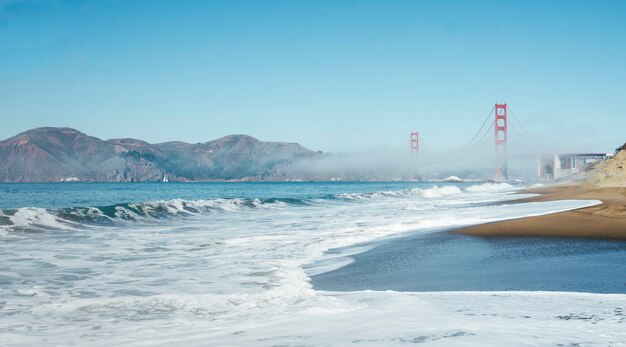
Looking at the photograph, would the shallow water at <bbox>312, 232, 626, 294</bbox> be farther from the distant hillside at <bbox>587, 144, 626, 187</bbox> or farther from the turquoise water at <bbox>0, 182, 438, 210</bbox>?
the distant hillside at <bbox>587, 144, 626, 187</bbox>

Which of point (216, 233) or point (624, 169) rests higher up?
point (624, 169)

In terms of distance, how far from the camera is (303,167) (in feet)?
614

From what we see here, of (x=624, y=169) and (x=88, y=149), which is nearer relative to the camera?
(x=624, y=169)

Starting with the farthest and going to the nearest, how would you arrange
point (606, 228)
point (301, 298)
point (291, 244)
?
point (291, 244)
point (606, 228)
point (301, 298)

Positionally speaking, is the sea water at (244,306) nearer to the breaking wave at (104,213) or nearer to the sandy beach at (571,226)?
the sandy beach at (571,226)

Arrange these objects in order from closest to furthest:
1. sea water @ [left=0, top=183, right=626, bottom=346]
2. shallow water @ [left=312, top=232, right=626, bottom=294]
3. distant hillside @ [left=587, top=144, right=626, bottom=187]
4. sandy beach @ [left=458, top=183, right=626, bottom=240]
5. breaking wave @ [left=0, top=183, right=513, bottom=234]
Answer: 1. sea water @ [left=0, top=183, right=626, bottom=346]
2. shallow water @ [left=312, top=232, right=626, bottom=294]
3. sandy beach @ [left=458, top=183, right=626, bottom=240]
4. breaking wave @ [left=0, top=183, right=513, bottom=234]
5. distant hillside @ [left=587, top=144, right=626, bottom=187]

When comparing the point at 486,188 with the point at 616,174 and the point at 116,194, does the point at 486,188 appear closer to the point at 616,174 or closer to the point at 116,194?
the point at 616,174

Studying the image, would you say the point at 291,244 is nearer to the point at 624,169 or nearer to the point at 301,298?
the point at 301,298

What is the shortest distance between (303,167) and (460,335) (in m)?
183

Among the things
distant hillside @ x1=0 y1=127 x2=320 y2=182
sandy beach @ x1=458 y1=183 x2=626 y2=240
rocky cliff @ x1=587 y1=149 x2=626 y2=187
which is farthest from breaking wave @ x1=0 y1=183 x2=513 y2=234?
distant hillside @ x1=0 y1=127 x2=320 y2=182

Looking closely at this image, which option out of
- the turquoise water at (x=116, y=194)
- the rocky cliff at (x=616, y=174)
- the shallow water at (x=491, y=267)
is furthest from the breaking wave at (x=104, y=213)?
the rocky cliff at (x=616, y=174)

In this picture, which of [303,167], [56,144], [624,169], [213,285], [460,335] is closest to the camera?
[460,335]

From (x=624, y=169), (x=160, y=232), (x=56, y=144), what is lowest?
(x=160, y=232)

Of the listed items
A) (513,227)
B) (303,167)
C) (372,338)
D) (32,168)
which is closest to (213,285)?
(372,338)
